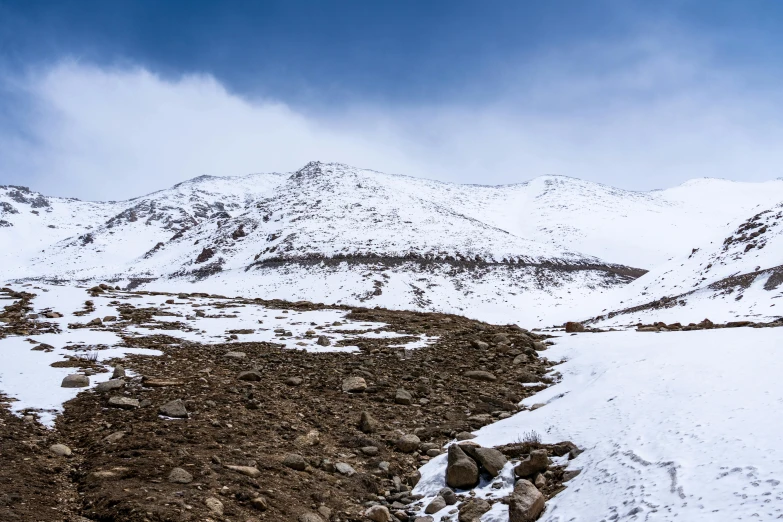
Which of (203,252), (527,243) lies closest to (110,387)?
(203,252)

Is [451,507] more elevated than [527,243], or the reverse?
[527,243]

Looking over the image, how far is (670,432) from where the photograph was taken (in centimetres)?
559

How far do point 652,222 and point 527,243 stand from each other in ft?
135

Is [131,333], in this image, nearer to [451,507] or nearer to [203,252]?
[451,507]

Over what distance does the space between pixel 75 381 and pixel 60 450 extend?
288 cm

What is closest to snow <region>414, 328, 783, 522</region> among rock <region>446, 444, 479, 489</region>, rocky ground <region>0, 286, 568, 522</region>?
rock <region>446, 444, 479, 489</region>

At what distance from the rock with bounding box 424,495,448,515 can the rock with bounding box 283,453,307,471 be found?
187 cm

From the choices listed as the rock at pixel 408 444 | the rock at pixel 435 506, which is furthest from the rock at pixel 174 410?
the rock at pixel 435 506

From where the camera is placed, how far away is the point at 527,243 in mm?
63875

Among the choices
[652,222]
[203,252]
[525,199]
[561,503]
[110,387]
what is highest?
[525,199]

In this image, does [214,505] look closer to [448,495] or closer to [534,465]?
[448,495]

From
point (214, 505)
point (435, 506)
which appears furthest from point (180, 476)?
point (435, 506)

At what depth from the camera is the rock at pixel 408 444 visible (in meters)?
7.58

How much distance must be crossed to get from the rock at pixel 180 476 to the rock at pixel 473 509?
10.8 feet
